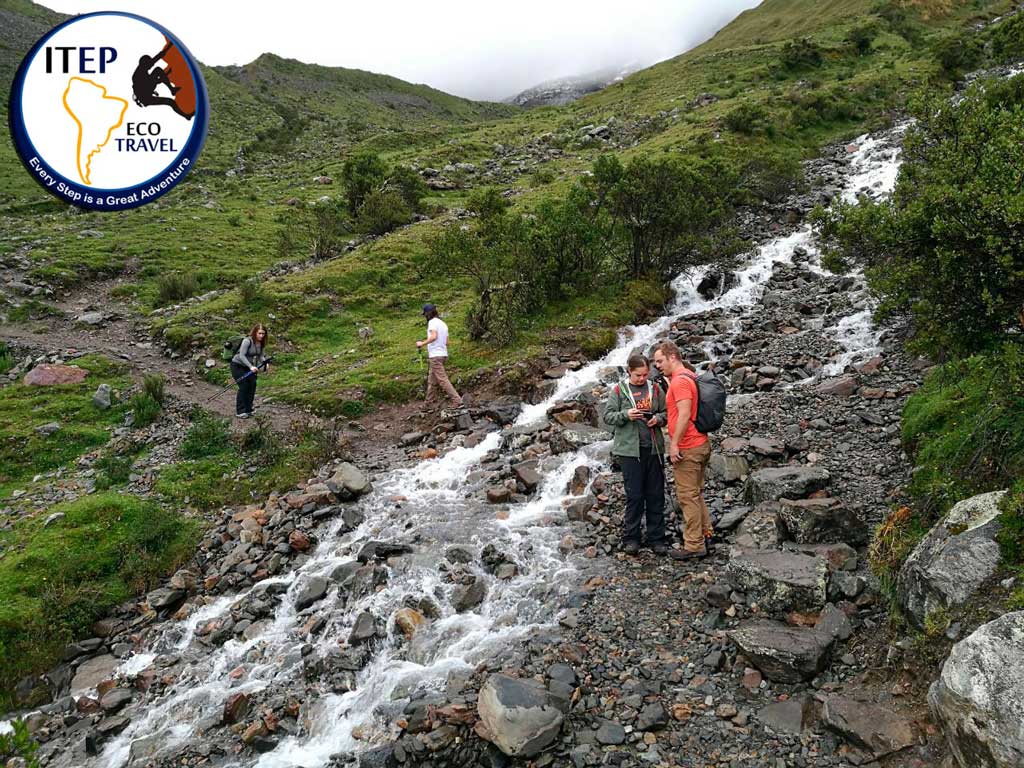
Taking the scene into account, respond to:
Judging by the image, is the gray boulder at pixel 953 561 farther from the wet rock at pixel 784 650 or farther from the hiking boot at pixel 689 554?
the hiking boot at pixel 689 554

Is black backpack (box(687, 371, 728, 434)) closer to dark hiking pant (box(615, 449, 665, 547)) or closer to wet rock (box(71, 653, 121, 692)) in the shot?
dark hiking pant (box(615, 449, 665, 547))

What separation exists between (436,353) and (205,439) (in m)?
6.63

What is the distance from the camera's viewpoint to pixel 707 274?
24.4 meters

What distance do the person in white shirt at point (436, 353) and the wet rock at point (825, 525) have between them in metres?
10.3

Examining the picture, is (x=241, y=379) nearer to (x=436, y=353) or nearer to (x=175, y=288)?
(x=436, y=353)

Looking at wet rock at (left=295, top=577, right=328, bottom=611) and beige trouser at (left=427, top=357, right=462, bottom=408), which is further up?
beige trouser at (left=427, top=357, right=462, bottom=408)

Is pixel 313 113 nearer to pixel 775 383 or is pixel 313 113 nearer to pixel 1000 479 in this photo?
pixel 775 383

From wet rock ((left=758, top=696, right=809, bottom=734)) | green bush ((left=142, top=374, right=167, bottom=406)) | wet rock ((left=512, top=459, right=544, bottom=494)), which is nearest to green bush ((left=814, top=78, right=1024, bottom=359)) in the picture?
wet rock ((left=758, top=696, right=809, bottom=734))

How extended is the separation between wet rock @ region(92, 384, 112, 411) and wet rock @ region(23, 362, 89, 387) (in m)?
1.56

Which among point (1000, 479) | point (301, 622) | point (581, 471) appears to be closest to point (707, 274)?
point (581, 471)

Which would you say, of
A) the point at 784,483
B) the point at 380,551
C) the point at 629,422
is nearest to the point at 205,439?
the point at 380,551

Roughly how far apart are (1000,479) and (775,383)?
8553 millimetres

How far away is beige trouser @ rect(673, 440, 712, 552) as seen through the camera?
28.0 ft

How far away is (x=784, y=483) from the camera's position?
31.4ft
